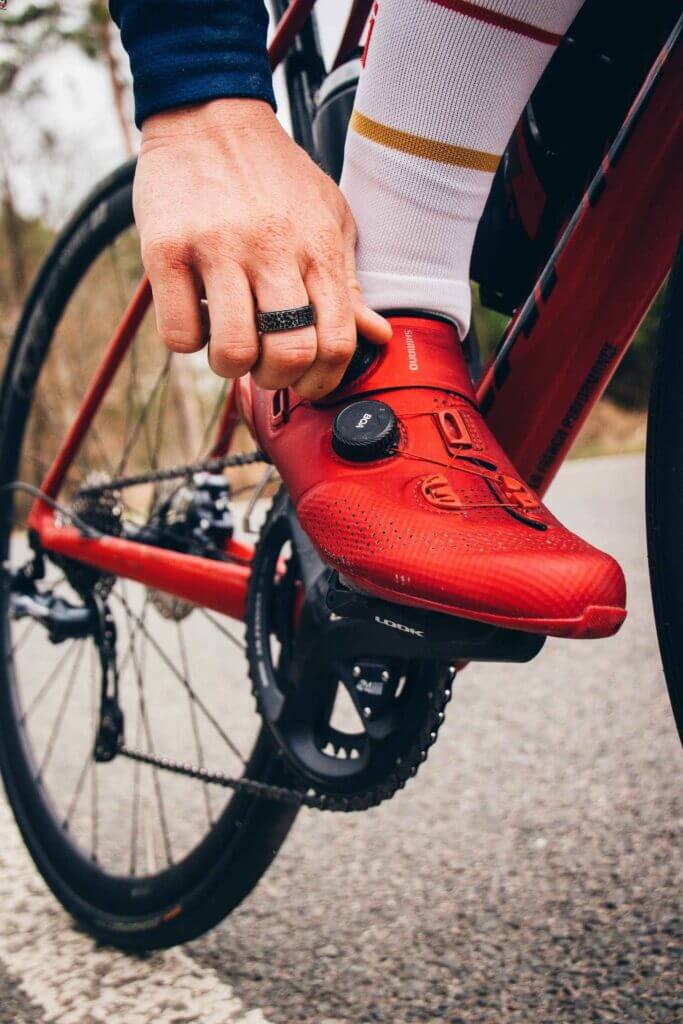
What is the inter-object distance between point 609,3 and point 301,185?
0.91ft

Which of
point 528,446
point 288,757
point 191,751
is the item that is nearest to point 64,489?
point 191,751

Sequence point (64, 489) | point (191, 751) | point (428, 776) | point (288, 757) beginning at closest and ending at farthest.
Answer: point (288, 757) → point (64, 489) → point (428, 776) → point (191, 751)

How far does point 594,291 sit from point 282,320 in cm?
27

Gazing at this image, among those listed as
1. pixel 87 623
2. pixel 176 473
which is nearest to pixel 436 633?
pixel 176 473

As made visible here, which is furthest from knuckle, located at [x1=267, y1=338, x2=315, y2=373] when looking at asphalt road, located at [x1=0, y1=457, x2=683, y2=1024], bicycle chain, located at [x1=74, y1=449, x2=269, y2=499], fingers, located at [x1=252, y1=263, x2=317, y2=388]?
asphalt road, located at [x1=0, y1=457, x2=683, y2=1024]

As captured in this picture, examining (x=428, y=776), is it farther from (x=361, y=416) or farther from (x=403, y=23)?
(x=403, y=23)

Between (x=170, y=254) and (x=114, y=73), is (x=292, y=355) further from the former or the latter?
(x=114, y=73)

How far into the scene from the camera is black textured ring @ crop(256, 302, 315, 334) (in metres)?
0.63

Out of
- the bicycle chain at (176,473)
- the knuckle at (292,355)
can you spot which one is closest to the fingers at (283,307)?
the knuckle at (292,355)

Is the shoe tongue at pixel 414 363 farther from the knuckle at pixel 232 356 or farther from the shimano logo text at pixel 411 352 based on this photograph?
the knuckle at pixel 232 356

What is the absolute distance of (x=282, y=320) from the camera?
2.07 ft

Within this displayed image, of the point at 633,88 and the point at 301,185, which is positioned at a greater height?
the point at 633,88

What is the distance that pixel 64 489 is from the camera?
159cm

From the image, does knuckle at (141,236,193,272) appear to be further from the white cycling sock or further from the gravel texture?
the gravel texture
